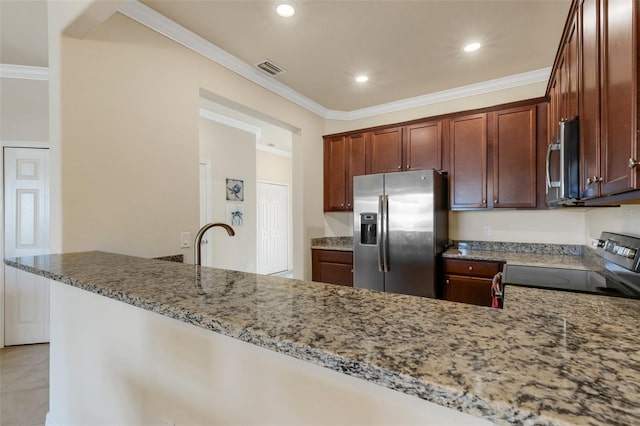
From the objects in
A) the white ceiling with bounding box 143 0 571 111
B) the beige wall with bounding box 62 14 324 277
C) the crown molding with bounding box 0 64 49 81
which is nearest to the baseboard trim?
the beige wall with bounding box 62 14 324 277

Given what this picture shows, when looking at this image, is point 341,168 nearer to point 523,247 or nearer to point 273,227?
point 523,247

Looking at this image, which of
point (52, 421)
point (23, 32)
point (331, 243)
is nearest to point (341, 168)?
point (331, 243)

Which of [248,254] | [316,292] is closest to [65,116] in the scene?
[316,292]

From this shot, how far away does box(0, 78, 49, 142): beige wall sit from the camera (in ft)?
9.61

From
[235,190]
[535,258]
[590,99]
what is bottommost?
[535,258]

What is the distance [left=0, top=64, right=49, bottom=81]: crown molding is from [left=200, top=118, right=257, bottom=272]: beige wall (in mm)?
1613

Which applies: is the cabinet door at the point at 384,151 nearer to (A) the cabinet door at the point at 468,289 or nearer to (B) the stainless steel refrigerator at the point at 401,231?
(B) the stainless steel refrigerator at the point at 401,231

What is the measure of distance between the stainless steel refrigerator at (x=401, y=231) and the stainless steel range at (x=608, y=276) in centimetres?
101

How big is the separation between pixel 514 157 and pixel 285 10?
249 cm

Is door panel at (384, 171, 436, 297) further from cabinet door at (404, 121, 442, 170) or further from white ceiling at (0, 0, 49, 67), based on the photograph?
white ceiling at (0, 0, 49, 67)

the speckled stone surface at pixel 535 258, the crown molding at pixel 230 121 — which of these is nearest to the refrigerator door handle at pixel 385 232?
the speckled stone surface at pixel 535 258

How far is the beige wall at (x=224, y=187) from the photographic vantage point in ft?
13.6

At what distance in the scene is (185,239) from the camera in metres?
2.27

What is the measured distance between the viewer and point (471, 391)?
0.41m
